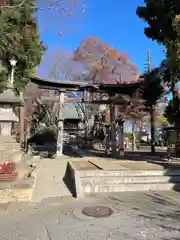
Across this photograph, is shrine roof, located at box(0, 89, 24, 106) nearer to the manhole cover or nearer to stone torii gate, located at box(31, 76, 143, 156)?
the manhole cover

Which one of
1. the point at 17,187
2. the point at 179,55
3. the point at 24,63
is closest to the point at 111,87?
the point at 24,63

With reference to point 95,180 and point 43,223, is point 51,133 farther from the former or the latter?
point 43,223

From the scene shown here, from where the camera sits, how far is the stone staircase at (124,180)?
7.39 m

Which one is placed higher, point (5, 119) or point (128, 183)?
point (5, 119)

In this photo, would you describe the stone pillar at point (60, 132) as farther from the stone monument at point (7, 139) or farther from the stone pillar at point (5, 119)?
the stone pillar at point (5, 119)

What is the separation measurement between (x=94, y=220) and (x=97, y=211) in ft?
1.93

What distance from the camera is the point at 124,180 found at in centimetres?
779

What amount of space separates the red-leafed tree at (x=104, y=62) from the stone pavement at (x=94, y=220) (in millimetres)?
22492

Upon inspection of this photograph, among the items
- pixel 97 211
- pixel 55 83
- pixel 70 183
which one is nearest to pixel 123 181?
pixel 70 183

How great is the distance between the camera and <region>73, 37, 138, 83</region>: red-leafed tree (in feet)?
92.5

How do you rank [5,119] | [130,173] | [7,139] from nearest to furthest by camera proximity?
[130,173]
[7,139]
[5,119]

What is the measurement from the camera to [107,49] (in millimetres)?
29703

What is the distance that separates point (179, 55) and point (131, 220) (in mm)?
6020

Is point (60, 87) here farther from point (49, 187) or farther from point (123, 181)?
point (123, 181)
